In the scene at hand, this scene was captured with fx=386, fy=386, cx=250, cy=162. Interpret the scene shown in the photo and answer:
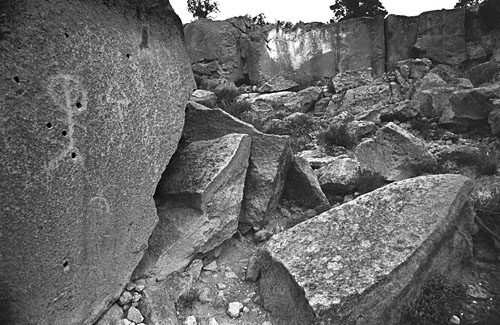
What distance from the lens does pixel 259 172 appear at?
4.74m

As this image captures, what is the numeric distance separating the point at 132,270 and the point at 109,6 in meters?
2.36

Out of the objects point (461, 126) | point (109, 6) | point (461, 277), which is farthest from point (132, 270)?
point (461, 126)

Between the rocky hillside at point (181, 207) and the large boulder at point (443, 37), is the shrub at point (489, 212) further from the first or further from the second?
the large boulder at point (443, 37)

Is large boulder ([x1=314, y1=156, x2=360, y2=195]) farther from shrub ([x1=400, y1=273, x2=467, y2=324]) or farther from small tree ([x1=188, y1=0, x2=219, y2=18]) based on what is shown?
small tree ([x1=188, y1=0, x2=219, y2=18])

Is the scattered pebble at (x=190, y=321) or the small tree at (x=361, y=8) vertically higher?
the small tree at (x=361, y=8)

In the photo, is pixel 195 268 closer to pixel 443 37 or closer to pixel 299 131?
pixel 299 131

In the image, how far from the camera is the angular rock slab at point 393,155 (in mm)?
5320

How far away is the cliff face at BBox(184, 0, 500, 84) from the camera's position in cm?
1341

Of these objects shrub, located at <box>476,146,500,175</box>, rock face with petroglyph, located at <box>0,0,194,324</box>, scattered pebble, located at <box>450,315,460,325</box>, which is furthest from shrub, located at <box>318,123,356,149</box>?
scattered pebble, located at <box>450,315,460,325</box>

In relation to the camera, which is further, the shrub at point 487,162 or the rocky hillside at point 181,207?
the shrub at point 487,162

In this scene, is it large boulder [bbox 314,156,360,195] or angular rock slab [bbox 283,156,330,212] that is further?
large boulder [bbox 314,156,360,195]

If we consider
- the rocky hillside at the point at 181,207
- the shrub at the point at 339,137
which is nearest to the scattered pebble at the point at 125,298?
the rocky hillside at the point at 181,207

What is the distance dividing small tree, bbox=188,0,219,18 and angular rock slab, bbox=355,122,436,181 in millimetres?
13285

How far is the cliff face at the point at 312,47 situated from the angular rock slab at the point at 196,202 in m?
9.34
